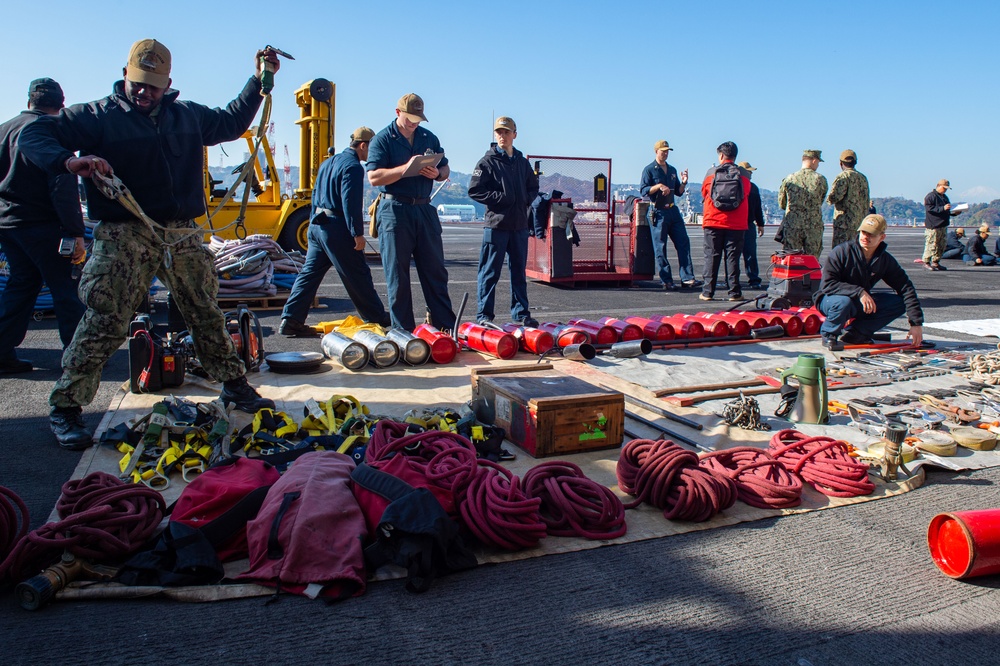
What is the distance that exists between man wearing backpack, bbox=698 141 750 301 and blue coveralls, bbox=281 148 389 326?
5.00 meters

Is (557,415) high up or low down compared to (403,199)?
down

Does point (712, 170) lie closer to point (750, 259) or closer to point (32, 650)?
point (750, 259)

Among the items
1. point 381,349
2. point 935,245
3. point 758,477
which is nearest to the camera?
point 758,477

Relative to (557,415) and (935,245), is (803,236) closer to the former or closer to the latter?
(935,245)

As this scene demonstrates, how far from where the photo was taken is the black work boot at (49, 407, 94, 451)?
13.3ft

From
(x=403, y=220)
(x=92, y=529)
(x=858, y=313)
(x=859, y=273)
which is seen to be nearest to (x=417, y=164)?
(x=403, y=220)

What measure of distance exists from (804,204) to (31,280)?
9320 mm

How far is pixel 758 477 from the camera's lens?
355cm

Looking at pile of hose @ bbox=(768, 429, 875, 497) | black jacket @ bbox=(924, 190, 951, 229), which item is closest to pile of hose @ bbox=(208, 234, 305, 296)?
pile of hose @ bbox=(768, 429, 875, 497)

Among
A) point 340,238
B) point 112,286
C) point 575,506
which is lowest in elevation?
point 575,506

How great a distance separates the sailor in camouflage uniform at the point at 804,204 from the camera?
416 inches

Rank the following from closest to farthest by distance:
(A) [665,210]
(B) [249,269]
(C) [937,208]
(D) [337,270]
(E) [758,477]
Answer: (E) [758,477]
(D) [337,270]
(B) [249,269]
(A) [665,210]
(C) [937,208]

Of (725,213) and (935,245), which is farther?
(935,245)

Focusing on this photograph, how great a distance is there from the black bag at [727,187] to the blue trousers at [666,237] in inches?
85.6
